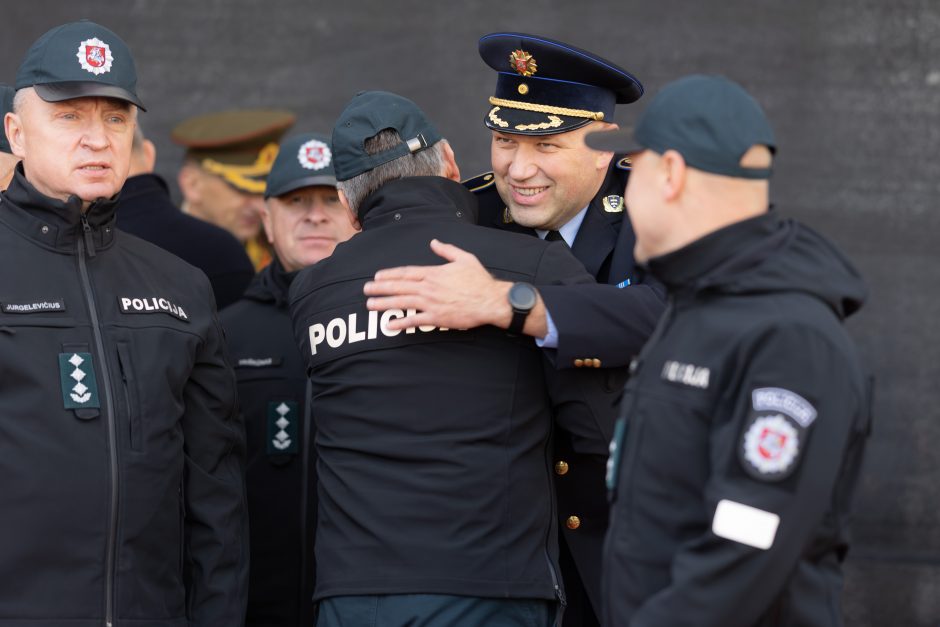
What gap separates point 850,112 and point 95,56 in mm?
3036

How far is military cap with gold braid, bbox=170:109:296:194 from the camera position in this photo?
4934mm

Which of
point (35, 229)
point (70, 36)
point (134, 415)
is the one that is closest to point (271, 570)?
point (134, 415)

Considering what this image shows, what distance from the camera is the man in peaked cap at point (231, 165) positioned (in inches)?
194

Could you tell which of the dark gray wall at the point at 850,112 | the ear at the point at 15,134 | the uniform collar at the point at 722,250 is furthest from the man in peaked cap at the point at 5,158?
the dark gray wall at the point at 850,112

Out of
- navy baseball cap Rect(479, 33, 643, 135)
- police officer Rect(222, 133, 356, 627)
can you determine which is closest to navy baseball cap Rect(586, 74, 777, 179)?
navy baseball cap Rect(479, 33, 643, 135)

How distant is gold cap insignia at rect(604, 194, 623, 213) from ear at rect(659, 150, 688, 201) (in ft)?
3.08

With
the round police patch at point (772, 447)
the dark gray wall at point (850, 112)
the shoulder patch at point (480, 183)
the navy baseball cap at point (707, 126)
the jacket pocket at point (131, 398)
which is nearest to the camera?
the round police patch at point (772, 447)

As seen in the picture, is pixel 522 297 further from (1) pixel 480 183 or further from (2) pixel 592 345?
(1) pixel 480 183

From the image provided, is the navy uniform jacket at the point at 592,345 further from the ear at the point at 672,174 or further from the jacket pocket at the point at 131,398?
the jacket pocket at the point at 131,398

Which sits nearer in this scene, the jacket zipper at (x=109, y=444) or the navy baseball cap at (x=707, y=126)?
the navy baseball cap at (x=707, y=126)

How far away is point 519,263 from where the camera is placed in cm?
256

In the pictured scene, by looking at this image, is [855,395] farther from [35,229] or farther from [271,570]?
[271,570]

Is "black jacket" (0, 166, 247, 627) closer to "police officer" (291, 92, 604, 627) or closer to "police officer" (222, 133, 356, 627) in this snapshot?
"police officer" (291, 92, 604, 627)

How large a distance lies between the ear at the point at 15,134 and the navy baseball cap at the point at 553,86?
955 millimetres
